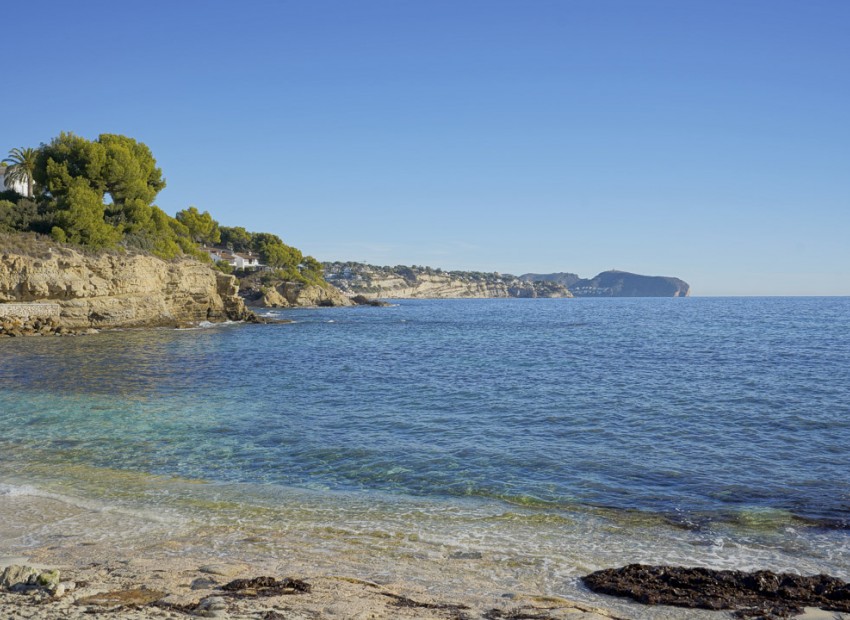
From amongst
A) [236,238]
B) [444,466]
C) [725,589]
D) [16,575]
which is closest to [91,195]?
[444,466]

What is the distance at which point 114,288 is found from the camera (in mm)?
46906

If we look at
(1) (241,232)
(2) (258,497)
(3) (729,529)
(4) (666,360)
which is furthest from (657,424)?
(1) (241,232)

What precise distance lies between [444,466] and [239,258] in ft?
340

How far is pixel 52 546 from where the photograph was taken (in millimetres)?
8406

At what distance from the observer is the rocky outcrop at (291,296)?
102 meters

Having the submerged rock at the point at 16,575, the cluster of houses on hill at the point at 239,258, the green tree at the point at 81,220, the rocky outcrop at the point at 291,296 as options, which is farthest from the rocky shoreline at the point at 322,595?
the rocky outcrop at the point at 291,296

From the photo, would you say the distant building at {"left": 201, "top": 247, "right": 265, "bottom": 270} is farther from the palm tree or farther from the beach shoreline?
the beach shoreline

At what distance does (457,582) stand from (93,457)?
9.74 m

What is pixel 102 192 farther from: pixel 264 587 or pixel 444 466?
pixel 264 587

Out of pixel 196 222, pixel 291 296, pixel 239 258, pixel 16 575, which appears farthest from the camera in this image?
pixel 239 258

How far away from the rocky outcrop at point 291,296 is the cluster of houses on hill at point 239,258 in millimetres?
5664

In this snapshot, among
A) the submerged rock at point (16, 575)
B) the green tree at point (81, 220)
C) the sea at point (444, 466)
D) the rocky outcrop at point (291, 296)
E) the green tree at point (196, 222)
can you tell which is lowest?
the sea at point (444, 466)

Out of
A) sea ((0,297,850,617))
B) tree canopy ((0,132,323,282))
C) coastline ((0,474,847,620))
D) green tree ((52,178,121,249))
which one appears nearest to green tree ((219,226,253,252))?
tree canopy ((0,132,323,282))

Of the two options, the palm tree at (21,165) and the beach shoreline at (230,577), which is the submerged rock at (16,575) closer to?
the beach shoreline at (230,577)
